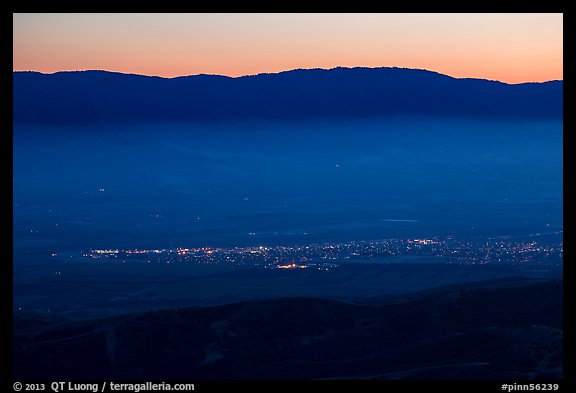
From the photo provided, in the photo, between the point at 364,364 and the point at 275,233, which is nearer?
the point at 364,364

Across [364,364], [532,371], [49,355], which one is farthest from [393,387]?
[49,355]

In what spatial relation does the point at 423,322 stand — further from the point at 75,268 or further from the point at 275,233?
the point at 275,233

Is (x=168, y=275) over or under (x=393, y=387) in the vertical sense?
under

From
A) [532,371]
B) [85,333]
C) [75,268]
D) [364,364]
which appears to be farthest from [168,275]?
[532,371]

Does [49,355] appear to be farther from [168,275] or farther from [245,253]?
[245,253]
